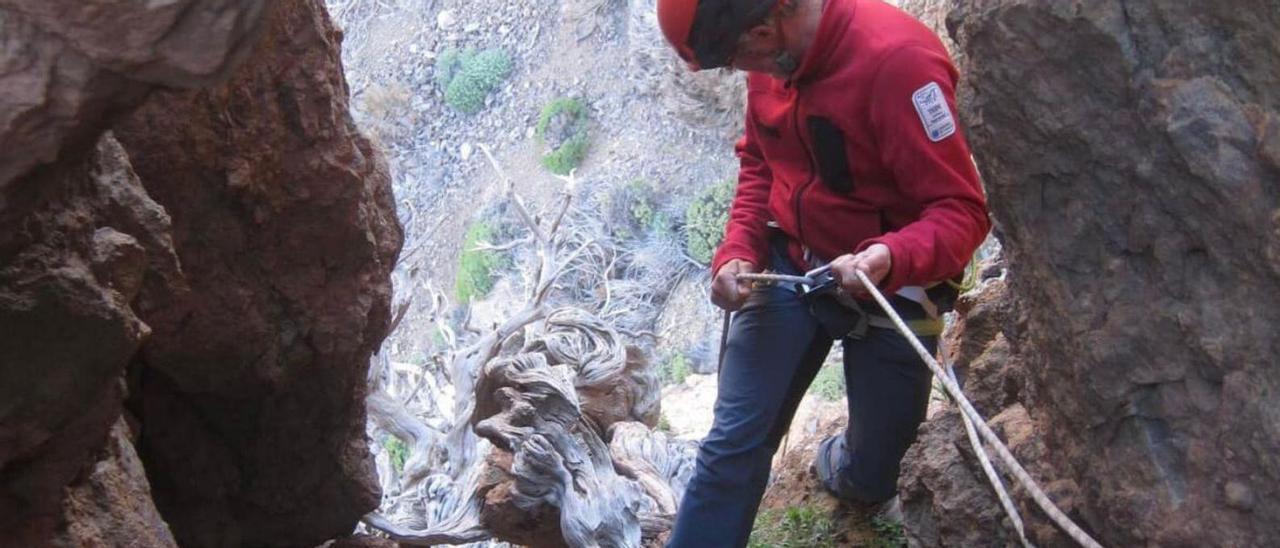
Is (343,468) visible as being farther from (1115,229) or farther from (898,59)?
(1115,229)

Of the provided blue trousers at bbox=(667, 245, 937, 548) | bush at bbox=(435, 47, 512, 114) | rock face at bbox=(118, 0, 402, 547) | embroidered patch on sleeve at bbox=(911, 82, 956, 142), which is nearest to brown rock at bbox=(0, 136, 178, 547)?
rock face at bbox=(118, 0, 402, 547)

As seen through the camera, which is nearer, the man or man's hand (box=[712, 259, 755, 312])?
the man

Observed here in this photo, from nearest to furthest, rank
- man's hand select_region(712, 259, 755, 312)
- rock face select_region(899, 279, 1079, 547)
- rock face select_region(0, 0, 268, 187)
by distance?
rock face select_region(0, 0, 268, 187)
rock face select_region(899, 279, 1079, 547)
man's hand select_region(712, 259, 755, 312)

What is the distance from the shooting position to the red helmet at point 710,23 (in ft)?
10.4

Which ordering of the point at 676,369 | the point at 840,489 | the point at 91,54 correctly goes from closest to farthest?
1. the point at 91,54
2. the point at 840,489
3. the point at 676,369

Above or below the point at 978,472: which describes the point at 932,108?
above

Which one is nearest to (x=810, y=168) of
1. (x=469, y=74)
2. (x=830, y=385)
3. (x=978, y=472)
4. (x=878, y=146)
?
(x=878, y=146)

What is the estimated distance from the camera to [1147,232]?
7.43 feet

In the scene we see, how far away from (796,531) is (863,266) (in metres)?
1.56

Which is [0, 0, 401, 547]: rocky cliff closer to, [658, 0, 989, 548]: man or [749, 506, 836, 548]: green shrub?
[658, 0, 989, 548]: man

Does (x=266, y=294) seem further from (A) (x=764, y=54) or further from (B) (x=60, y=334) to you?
(A) (x=764, y=54)

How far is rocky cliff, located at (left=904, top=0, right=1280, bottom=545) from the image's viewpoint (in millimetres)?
2105

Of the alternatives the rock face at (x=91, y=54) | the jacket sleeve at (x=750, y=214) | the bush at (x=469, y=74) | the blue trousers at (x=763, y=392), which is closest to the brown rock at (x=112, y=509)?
the rock face at (x=91, y=54)

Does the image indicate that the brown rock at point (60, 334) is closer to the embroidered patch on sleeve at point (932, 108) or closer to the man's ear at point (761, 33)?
the man's ear at point (761, 33)
